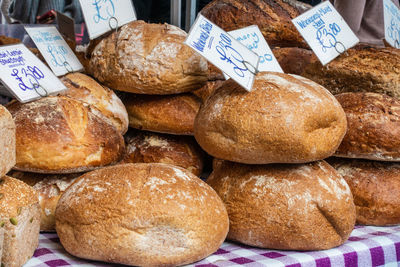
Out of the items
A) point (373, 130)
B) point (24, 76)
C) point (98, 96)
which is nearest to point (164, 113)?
point (98, 96)

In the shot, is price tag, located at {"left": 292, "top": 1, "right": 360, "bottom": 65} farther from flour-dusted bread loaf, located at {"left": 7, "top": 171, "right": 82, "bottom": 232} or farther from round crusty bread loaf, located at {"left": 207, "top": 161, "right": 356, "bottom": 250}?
flour-dusted bread loaf, located at {"left": 7, "top": 171, "right": 82, "bottom": 232}

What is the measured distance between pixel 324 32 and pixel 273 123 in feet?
2.79

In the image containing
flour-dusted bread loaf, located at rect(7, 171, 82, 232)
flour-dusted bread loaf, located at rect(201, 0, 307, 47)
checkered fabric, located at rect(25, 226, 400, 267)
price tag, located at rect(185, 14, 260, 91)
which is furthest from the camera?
flour-dusted bread loaf, located at rect(201, 0, 307, 47)

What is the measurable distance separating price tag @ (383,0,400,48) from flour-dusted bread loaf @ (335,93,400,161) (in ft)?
2.57

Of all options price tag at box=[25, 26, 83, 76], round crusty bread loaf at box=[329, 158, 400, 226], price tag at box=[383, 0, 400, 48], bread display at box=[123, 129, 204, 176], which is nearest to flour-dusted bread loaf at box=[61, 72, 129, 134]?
price tag at box=[25, 26, 83, 76]

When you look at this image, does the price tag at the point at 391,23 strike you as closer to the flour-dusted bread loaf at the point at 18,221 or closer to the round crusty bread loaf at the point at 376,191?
the round crusty bread loaf at the point at 376,191

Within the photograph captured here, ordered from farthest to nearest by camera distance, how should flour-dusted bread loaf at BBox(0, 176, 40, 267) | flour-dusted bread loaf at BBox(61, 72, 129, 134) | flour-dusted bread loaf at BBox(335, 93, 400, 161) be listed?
flour-dusted bread loaf at BBox(61, 72, 129, 134) < flour-dusted bread loaf at BBox(335, 93, 400, 161) < flour-dusted bread loaf at BBox(0, 176, 40, 267)

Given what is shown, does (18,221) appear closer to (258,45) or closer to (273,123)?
(273,123)

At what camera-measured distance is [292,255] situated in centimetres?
137

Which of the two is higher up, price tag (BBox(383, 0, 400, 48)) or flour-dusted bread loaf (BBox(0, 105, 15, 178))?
flour-dusted bread loaf (BBox(0, 105, 15, 178))

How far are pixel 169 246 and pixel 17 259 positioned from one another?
Answer: 38cm

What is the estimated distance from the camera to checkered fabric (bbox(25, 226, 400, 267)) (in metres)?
A: 1.27

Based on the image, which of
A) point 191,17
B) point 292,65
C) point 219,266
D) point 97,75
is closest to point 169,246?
point 219,266

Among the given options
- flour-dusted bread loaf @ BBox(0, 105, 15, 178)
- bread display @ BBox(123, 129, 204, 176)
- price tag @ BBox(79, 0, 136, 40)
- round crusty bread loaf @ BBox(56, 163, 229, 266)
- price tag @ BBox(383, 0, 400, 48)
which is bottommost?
bread display @ BBox(123, 129, 204, 176)
